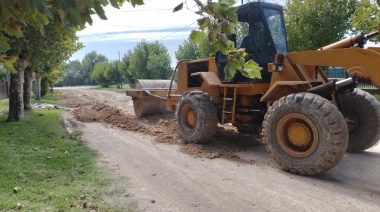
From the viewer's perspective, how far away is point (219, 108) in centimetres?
833

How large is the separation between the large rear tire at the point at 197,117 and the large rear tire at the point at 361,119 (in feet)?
8.87

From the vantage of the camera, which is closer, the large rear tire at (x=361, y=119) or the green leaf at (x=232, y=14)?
the green leaf at (x=232, y=14)

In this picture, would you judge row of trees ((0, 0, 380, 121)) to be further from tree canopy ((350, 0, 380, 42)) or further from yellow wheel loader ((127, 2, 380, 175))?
yellow wheel loader ((127, 2, 380, 175))

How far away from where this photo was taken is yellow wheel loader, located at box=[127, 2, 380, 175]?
548 centimetres

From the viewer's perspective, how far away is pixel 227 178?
5.48 metres

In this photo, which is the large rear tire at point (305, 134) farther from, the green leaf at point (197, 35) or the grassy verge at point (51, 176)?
the green leaf at point (197, 35)

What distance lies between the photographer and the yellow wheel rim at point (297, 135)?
5598 mm

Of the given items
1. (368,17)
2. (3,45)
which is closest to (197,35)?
(3,45)

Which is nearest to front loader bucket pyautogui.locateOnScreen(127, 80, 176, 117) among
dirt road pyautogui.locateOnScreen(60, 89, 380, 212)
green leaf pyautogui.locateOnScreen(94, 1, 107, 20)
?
dirt road pyautogui.locateOnScreen(60, 89, 380, 212)

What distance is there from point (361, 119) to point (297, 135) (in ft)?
6.61

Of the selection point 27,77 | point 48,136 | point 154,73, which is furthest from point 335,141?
point 154,73

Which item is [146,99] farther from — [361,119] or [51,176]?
[361,119]

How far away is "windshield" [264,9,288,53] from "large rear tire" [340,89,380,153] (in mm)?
1619

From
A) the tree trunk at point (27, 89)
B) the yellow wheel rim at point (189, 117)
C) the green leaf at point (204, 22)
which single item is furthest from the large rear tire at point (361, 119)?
the tree trunk at point (27, 89)
